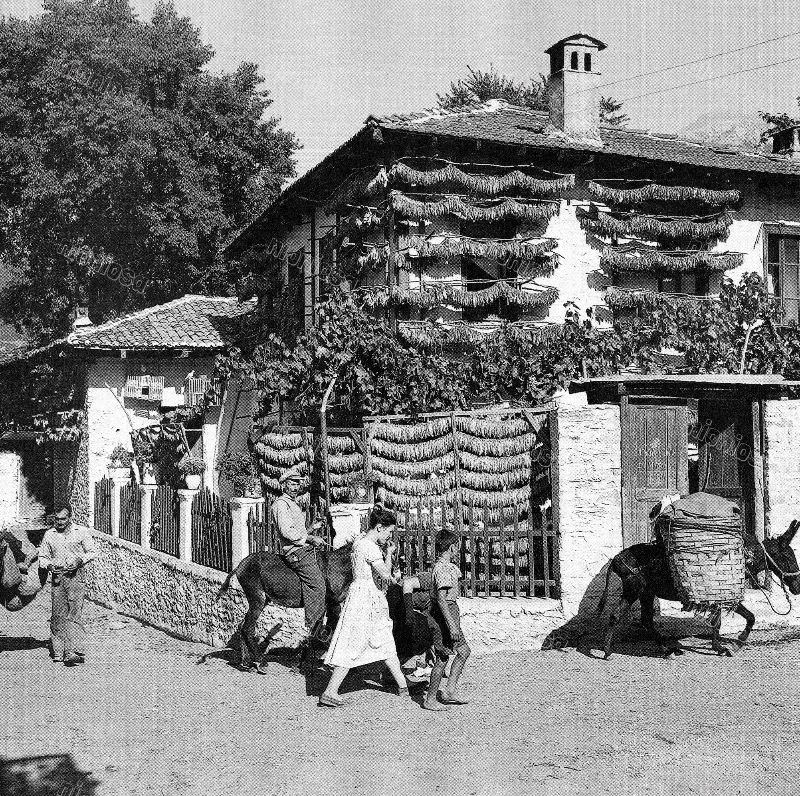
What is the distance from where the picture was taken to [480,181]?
1809 centimetres

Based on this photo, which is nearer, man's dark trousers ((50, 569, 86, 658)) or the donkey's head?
the donkey's head

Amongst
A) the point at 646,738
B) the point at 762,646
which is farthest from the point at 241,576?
the point at 762,646

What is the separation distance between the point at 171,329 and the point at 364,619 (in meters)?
15.6

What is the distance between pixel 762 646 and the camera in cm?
1102

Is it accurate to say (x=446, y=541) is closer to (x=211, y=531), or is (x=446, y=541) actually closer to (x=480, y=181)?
(x=211, y=531)

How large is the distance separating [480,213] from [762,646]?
934cm

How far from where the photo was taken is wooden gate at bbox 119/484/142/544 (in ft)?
51.9

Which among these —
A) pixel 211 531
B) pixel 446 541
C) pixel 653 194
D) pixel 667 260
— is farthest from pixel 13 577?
pixel 653 194

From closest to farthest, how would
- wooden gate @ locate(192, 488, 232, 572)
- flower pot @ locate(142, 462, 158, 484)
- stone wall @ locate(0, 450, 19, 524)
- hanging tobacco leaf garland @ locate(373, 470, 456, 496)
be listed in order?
hanging tobacco leaf garland @ locate(373, 470, 456, 496) < wooden gate @ locate(192, 488, 232, 572) < flower pot @ locate(142, 462, 158, 484) < stone wall @ locate(0, 450, 19, 524)

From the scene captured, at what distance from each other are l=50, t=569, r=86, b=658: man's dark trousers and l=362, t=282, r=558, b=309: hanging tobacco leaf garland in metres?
7.56

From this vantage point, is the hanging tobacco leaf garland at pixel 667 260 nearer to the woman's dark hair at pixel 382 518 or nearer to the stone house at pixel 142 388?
the stone house at pixel 142 388

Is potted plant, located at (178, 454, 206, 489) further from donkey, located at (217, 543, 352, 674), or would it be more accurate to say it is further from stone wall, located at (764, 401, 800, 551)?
stone wall, located at (764, 401, 800, 551)

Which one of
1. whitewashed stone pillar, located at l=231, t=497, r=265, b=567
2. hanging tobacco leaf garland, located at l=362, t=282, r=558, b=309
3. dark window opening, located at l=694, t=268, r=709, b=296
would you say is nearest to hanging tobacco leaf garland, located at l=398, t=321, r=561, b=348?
hanging tobacco leaf garland, located at l=362, t=282, r=558, b=309

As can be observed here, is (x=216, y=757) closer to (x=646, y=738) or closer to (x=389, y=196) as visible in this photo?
(x=646, y=738)
